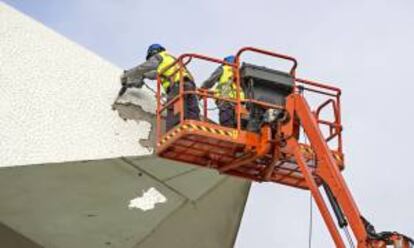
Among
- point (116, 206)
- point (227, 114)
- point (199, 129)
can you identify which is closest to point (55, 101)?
point (116, 206)

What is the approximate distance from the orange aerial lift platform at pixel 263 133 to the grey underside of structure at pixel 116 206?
1481 mm

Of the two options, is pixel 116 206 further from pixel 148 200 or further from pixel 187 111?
pixel 187 111

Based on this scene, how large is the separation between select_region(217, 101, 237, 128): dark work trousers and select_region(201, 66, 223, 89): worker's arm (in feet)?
2.03

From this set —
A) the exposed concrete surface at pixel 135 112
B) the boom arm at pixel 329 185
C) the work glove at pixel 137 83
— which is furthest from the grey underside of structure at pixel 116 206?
the boom arm at pixel 329 185

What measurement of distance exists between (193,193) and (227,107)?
230 centimetres

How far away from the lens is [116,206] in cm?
1090

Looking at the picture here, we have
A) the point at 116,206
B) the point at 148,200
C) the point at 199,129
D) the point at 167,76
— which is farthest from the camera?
the point at 148,200

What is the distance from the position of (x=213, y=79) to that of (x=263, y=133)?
61.5 inches

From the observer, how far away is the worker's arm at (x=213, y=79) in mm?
10242

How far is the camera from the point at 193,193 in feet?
38.0

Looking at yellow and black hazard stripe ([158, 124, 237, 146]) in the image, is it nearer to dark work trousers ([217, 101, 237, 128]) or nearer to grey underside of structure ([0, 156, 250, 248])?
dark work trousers ([217, 101, 237, 128])

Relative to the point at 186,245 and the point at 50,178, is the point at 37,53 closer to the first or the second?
the point at 50,178

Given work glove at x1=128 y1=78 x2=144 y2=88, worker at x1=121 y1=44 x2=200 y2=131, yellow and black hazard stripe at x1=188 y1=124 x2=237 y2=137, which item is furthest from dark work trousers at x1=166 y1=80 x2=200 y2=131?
work glove at x1=128 y1=78 x2=144 y2=88

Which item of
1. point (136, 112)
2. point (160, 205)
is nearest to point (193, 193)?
point (160, 205)
